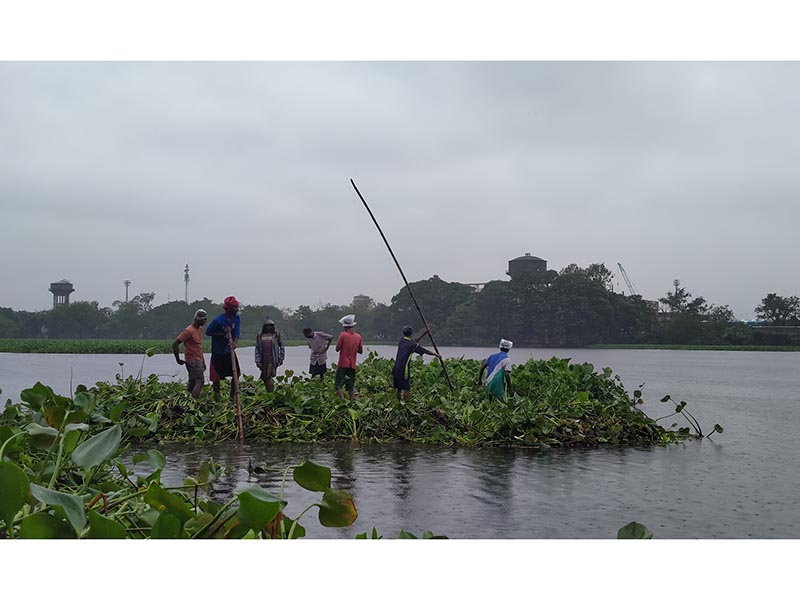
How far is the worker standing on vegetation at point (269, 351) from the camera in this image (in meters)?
9.28

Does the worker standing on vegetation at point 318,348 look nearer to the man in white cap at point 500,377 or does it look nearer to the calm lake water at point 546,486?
the man in white cap at point 500,377

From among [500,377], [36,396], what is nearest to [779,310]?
[500,377]

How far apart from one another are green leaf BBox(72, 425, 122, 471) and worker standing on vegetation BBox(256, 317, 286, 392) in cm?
685

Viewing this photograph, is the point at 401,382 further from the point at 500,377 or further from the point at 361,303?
the point at 361,303

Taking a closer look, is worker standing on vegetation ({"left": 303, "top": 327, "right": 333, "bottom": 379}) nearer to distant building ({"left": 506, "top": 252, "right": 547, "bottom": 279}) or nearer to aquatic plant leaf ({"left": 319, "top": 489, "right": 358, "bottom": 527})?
aquatic plant leaf ({"left": 319, "top": 489, "right": 358, "bottom": 527})

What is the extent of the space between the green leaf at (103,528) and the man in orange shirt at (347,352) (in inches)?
281

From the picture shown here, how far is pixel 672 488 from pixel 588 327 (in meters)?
21.6

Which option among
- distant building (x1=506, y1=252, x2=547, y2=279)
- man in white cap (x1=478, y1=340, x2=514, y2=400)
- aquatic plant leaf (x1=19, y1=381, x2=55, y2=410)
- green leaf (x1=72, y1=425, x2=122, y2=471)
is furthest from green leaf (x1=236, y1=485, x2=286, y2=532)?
distant building (x1=506, y1=252, x2=547, y2=279)

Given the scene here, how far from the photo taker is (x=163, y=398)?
8.90 m

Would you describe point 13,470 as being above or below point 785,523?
above

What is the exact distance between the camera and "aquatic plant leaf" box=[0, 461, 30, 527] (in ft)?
6.20

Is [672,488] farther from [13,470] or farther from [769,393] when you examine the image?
[769,393]

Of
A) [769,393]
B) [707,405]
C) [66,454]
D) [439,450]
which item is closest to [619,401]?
[439,450]

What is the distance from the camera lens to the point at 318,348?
36.4 feet
